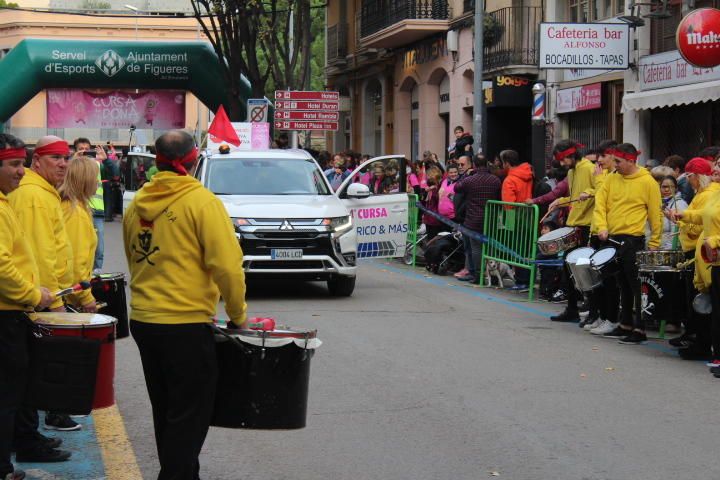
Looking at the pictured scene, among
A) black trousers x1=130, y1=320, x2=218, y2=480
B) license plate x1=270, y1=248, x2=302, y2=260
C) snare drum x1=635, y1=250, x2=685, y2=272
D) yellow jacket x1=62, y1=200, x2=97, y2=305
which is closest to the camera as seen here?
black trousers x1=130, y1=320, x2=218, y2=480

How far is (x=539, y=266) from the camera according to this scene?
16.4 metres

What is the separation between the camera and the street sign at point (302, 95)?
31.7 m

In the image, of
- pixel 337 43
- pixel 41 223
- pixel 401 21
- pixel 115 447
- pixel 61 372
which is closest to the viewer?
pixel 61 372

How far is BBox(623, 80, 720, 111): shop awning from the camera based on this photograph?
19141mm

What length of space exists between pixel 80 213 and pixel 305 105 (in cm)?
2444

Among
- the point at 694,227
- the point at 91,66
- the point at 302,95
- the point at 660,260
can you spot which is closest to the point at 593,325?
the point at 660,260

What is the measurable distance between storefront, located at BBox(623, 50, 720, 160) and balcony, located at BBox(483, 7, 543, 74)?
19.2 feet

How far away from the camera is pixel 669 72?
2230 cm

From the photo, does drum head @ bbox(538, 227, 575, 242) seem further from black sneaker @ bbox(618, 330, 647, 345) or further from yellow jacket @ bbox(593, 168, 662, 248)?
black sneaker @ bbox(618, 330, 647, 345)

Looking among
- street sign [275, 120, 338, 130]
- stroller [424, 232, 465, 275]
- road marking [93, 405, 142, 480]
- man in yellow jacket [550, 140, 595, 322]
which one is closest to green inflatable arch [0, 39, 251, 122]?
street sign [275, 120, 338, 130]

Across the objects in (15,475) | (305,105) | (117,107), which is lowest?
(15,475)

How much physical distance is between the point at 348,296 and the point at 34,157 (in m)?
8.42

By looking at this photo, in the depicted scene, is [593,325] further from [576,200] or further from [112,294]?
[112,294]

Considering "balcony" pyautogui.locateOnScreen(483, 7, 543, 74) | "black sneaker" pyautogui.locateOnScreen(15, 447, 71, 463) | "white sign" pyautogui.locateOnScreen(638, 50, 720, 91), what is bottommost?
"black sneaker" pyautogui.locateOnScreen(15, 447, 71, 463)
